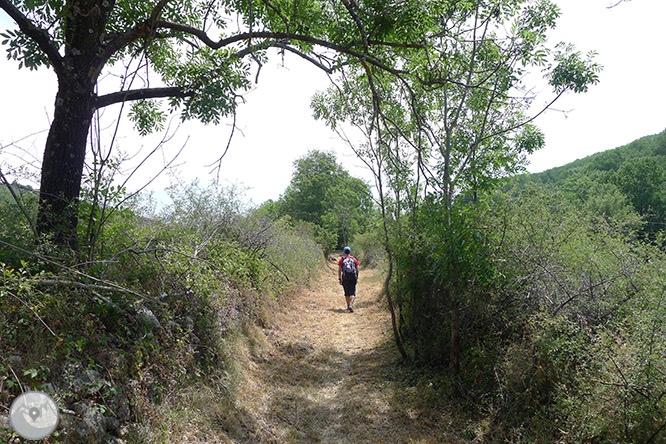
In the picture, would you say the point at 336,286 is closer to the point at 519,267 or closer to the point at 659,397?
the point at 519,267

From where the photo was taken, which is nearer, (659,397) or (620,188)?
(659,397)

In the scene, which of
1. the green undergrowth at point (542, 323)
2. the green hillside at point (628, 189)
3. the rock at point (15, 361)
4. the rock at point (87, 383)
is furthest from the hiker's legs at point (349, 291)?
the green hillside at point (628, 189)

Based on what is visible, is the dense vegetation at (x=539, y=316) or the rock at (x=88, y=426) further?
the dense vegetation at (x=539, y=316)

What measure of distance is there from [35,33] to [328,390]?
5.95 m

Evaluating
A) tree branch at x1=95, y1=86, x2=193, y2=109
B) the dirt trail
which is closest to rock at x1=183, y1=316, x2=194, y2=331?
the dirt trail

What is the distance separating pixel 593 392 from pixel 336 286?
46.2 ft

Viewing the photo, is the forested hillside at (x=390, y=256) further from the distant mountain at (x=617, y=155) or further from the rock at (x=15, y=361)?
the distant mountain at (x=617, y=155)

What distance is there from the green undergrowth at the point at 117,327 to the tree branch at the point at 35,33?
1.64m

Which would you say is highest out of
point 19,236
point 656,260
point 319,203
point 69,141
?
point 319,203

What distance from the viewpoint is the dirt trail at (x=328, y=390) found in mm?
4598

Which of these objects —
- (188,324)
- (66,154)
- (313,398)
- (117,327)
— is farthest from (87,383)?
(313,398)

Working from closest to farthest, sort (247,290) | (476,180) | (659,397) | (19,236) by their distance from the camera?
1. (659,397)
2. (19,236)
3. (476,180)
4. (247,290)

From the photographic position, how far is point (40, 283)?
120 inches

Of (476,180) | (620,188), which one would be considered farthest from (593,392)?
(620,188)
